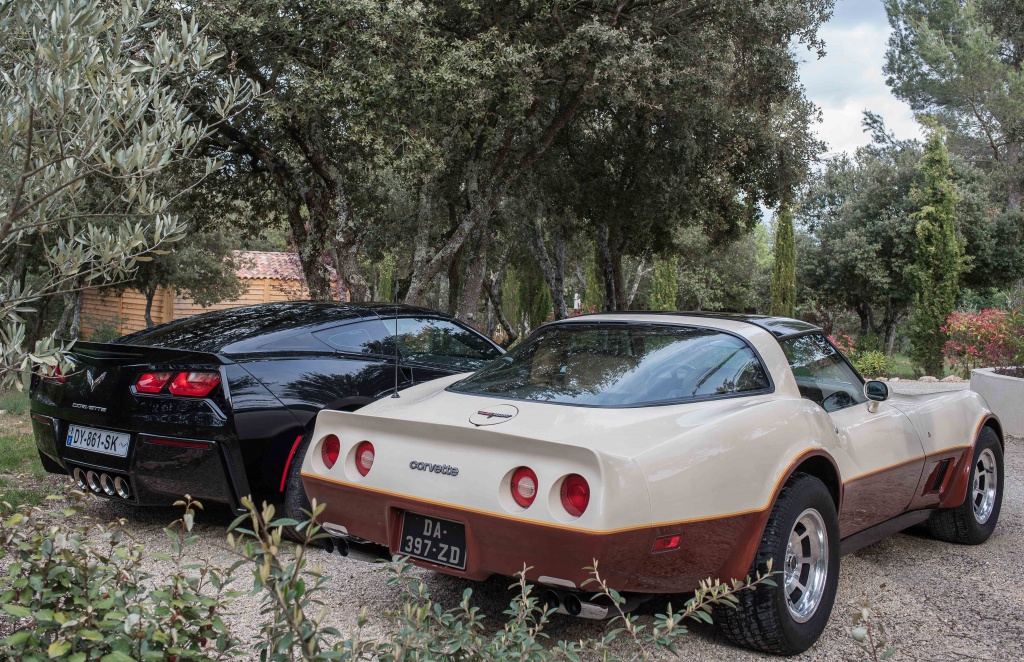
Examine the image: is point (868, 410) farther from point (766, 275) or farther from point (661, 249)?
point (766, 275)

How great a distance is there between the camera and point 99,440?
4832 mm

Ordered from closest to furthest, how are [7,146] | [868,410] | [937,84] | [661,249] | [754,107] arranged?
1. [7,146]
2. [868,410]
3. [754,107]
4. [661,249]
5. [937,84]

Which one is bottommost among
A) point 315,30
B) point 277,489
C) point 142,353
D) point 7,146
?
point 277,489

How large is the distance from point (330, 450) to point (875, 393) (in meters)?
2.85

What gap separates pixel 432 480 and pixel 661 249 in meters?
18.9

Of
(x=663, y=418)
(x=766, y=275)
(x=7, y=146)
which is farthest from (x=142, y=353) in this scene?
(x=766, y=275)

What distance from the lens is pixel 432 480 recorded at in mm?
3295

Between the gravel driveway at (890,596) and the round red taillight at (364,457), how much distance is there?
75 centimetres

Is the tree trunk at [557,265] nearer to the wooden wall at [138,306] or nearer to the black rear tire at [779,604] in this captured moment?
the wooden wall at [138,306]

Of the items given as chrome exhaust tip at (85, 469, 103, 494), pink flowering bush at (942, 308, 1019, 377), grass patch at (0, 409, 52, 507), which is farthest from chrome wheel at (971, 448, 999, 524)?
pink flowering bush at (942, 308, 1019, 377)

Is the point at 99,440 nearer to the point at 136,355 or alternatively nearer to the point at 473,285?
the point at 136,355

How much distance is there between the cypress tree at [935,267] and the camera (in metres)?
19.8

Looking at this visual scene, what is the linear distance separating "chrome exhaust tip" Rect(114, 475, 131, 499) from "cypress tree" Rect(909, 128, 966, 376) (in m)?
19.2

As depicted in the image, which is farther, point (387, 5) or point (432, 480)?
point (387, 5)
